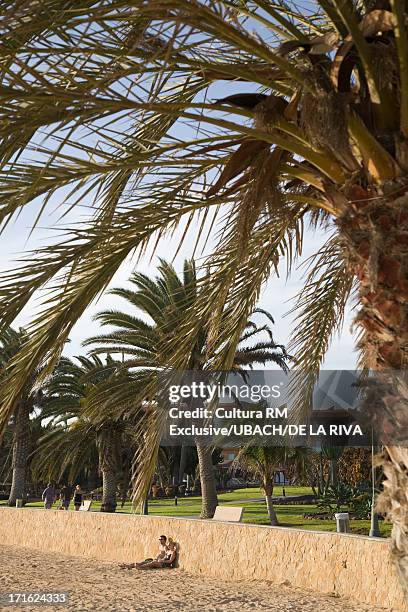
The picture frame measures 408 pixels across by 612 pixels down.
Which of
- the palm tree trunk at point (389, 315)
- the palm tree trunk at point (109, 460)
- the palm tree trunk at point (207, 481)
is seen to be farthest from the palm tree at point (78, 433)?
the palm tree trunk at point (389, 315)

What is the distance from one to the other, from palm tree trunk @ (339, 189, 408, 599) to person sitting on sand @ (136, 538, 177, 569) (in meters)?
10.7

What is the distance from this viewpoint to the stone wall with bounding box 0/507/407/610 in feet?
32.3

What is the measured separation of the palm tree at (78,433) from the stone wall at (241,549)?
541 centimetres

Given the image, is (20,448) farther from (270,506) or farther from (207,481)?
(270,506)

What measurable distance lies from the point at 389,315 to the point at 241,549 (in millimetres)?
9419

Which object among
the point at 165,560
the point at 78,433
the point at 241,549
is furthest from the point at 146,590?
the point at 78,433

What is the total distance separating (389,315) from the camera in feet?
12.5

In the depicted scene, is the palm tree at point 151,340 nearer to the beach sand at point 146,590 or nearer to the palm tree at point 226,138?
the beach sand at point 146,590

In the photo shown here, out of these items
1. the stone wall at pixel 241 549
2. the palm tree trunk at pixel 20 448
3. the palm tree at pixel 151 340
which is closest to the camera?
the stone wall at pixel 241 549

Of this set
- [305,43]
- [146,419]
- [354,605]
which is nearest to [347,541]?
[354,605]

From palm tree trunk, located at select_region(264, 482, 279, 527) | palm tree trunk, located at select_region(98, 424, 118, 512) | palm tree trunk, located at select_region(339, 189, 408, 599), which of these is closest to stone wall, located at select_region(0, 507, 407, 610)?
palm tree trunk, located at select_region(339, 189, 408, 599)

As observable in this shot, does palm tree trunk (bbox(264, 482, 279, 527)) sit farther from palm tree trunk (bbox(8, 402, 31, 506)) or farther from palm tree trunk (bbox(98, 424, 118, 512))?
palm tree trunk (bbox(8, 402, 31, 506))

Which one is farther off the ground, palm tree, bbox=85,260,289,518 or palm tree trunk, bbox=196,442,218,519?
palm tree, bbox=85,260,289,518

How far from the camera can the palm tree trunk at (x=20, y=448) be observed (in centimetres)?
2883
